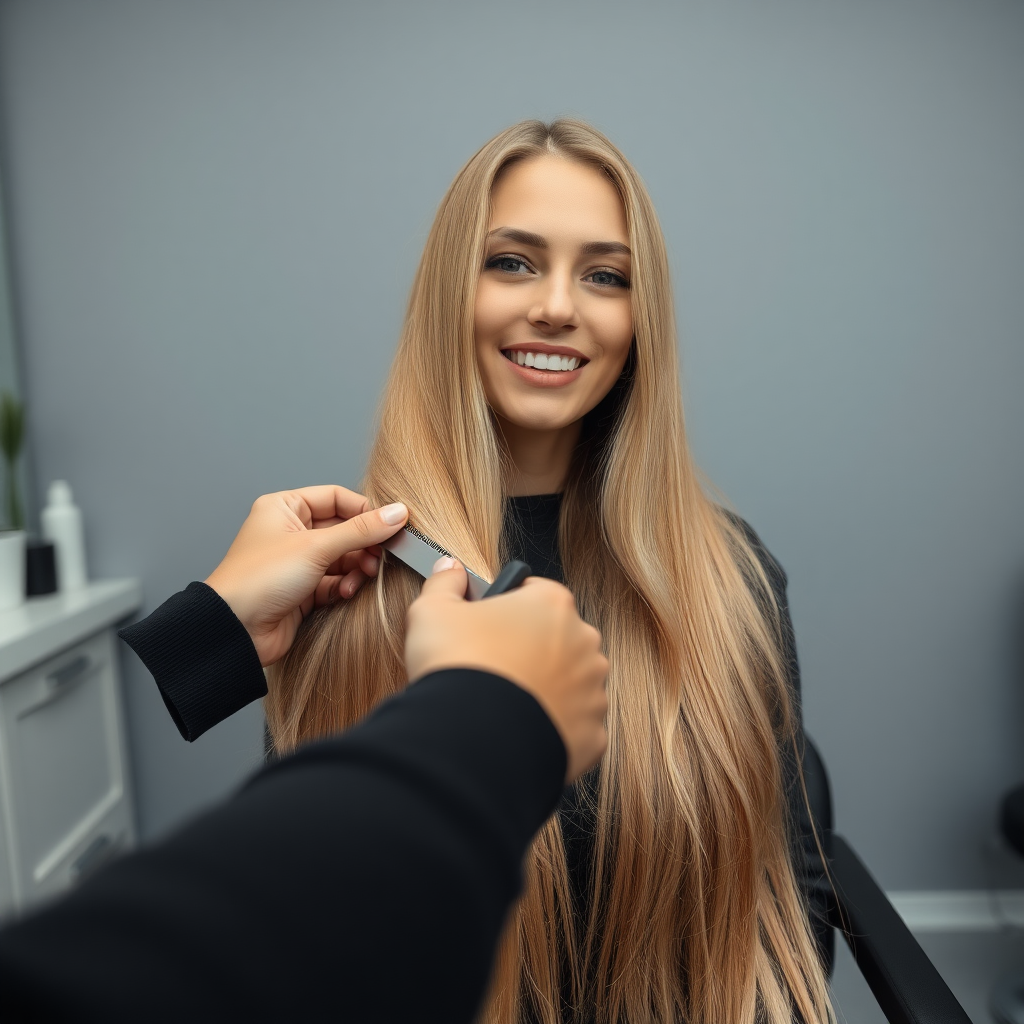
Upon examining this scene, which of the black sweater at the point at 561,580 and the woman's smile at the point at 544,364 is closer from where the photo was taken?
the black sweater at the point at 561,580

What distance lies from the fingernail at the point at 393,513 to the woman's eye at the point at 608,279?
0.37m

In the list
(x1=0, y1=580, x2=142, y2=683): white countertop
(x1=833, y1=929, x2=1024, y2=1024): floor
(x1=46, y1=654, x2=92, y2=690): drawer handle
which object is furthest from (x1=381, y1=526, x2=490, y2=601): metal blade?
(x1=833, y1=929, x2=1024, y2=1024): floor

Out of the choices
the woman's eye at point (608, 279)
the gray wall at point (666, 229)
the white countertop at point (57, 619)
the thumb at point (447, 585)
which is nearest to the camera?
the thumb at point (447, 585)

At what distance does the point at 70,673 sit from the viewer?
1.35 meters

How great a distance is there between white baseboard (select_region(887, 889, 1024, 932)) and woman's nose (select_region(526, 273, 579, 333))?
4.87ft

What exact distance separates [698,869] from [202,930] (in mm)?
695

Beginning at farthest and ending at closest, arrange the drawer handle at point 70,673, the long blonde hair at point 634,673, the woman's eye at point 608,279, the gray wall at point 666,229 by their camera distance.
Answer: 1. the gray wall at point 666,229
2. the drawer handle at point 70,673
3. the woman's eye at point 608,279
4. the long blonde hair at point 634,673

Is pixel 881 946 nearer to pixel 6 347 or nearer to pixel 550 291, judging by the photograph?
pixel 550 291

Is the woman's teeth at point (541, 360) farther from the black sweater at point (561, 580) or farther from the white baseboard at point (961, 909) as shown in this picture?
the white baseboard at point (961, 909)

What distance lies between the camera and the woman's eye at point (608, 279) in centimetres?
92

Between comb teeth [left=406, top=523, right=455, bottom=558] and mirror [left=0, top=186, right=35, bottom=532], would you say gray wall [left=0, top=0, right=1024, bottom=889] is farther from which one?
comb teeth [left=406, top=523, right=455, bottom=558]

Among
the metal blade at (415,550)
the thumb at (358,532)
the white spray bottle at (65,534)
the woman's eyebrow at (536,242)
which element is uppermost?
the woman's eyebrow at (536,242)

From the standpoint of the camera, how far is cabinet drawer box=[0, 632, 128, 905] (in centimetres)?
122

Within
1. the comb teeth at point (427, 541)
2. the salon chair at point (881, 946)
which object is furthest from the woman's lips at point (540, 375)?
the salon chair at point (881, 946)
